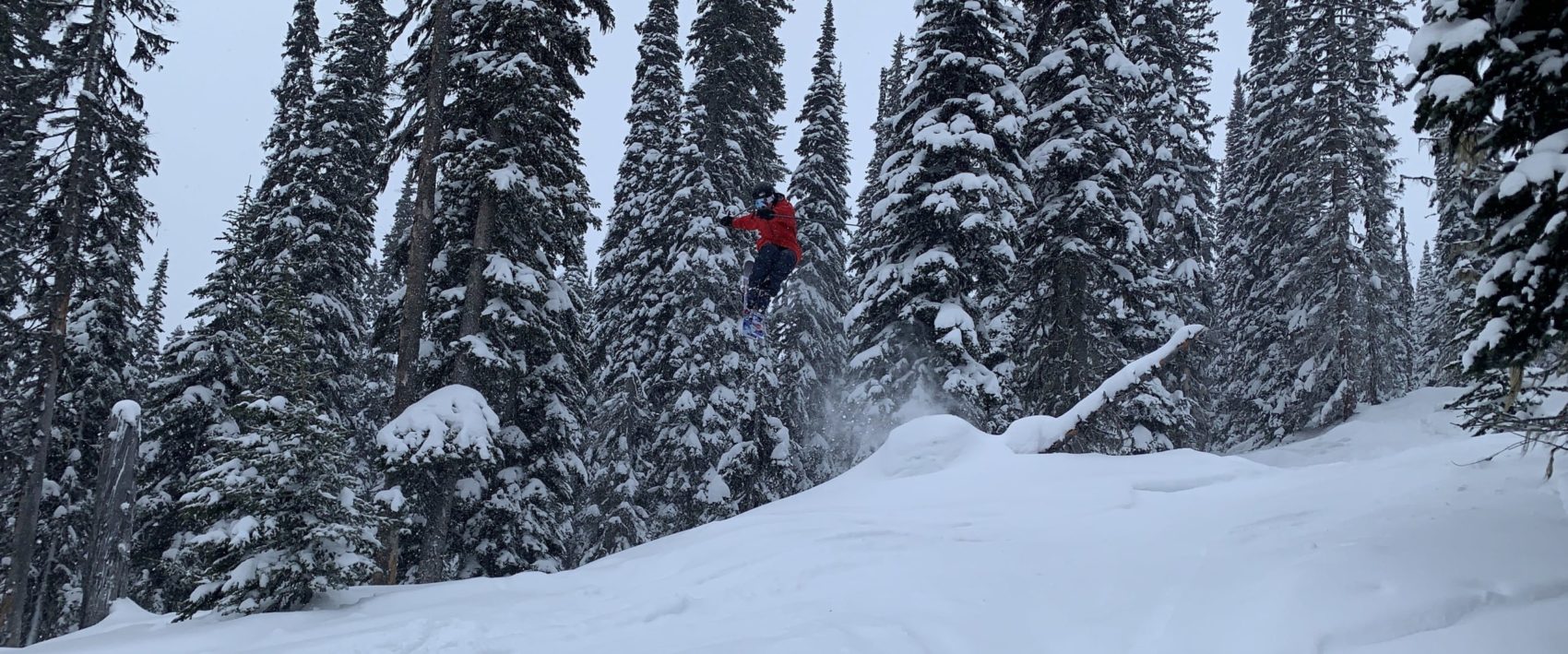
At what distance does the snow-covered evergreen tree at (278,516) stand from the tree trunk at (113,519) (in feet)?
11.0

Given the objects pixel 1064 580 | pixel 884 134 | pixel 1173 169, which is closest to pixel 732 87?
pixel 884 134

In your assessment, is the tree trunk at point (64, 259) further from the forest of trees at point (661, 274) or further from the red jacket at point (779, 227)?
the red jacket at point (779, 227)

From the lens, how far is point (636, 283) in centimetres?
2436

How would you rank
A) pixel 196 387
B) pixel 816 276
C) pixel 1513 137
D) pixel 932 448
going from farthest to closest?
pixel 816 276
pixel 196 387
pixel 932 448
pixel 1513 137

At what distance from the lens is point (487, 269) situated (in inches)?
→ 541

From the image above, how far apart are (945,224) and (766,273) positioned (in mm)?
3982

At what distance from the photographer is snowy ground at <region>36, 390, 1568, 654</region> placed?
4.73m

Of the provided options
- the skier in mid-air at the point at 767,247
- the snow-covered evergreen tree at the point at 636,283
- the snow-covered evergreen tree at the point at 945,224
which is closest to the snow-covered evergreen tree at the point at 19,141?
the snow-covered evergreen tree at the point at 636,283

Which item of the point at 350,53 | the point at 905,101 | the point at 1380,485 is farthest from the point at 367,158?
the point at 1380,485

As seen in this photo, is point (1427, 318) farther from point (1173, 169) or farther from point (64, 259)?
point (64, 259)

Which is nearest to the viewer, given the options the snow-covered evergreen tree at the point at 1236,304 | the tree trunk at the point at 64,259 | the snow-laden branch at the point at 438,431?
the snow-laden branch at the point at 438,431

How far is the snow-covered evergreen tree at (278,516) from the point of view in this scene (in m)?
7.54

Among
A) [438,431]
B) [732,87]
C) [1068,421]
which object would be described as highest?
[732,87]

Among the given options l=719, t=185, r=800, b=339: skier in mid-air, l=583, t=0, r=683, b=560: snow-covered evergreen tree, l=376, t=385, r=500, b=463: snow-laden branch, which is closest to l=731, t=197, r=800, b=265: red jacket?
l=719, t=185, r=800, b=339: skier in mid-air
